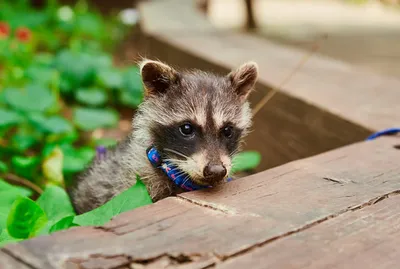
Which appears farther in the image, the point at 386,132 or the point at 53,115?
Result: the point at 53,115

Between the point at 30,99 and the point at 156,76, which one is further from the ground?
the point at 30,99

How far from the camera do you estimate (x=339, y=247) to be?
213 centimetres

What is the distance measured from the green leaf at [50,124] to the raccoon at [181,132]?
112 cm

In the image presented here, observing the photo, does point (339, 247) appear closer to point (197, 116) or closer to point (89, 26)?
point (197, 116)

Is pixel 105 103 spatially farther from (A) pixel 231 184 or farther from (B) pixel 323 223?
(B) pixel 323 223

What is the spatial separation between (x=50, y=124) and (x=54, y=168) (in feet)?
2.54

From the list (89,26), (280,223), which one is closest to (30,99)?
(280,223)

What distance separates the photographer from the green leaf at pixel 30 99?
4.74 meters

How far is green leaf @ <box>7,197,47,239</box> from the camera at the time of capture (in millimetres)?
2422

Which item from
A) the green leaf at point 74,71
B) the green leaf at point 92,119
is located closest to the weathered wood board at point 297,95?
the green leaf at point 74,71

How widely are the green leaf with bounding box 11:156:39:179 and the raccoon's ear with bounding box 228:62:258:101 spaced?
1.36 meters

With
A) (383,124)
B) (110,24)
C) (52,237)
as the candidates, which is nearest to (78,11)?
(110,24)

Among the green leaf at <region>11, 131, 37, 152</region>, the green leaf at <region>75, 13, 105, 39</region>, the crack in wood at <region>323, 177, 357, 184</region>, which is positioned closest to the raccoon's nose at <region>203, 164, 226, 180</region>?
the crack in wood at <region>323, 177, 357, 184</region>

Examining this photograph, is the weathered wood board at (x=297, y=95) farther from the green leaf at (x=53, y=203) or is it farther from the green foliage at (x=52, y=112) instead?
the green leaf at (x=53, y=203)
